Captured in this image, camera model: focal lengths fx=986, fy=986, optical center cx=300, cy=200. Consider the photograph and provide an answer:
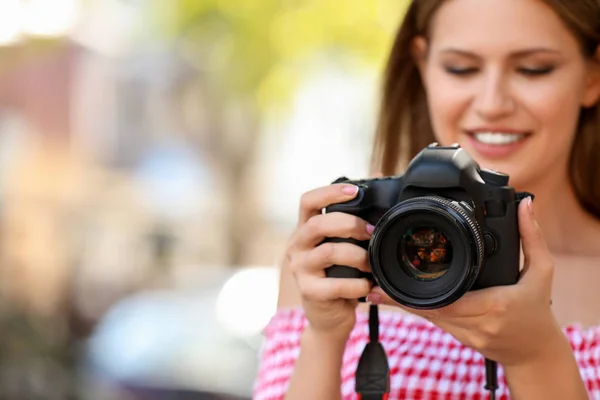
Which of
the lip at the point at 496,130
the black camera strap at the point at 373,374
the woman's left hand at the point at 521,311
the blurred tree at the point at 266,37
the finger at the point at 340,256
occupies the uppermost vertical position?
the blurred tree at the point at 266,37

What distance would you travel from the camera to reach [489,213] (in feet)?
6.09

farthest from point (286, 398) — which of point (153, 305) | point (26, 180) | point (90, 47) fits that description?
point (90, 47)

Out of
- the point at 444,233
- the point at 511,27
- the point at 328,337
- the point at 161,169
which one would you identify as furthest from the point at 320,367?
the point at 161,169

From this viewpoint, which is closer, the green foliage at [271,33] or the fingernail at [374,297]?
the fingernail at [374,297]

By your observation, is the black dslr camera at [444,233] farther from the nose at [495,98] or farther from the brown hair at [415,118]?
the brown hair at [415,118]

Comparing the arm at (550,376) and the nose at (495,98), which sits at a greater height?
the nose at (495,98)

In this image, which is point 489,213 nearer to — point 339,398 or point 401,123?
point 339,398

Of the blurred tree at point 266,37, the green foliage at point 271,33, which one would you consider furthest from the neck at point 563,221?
the green foliage at point 271,33

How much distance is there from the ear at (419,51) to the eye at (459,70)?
0.19 metres

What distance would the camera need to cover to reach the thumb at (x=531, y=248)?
70.5 inches

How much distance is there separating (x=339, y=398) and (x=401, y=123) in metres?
0.84

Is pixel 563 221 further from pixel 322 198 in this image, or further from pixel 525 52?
pixel 322 198

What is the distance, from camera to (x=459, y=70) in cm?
226

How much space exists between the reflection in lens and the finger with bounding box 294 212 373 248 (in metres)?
0.12
